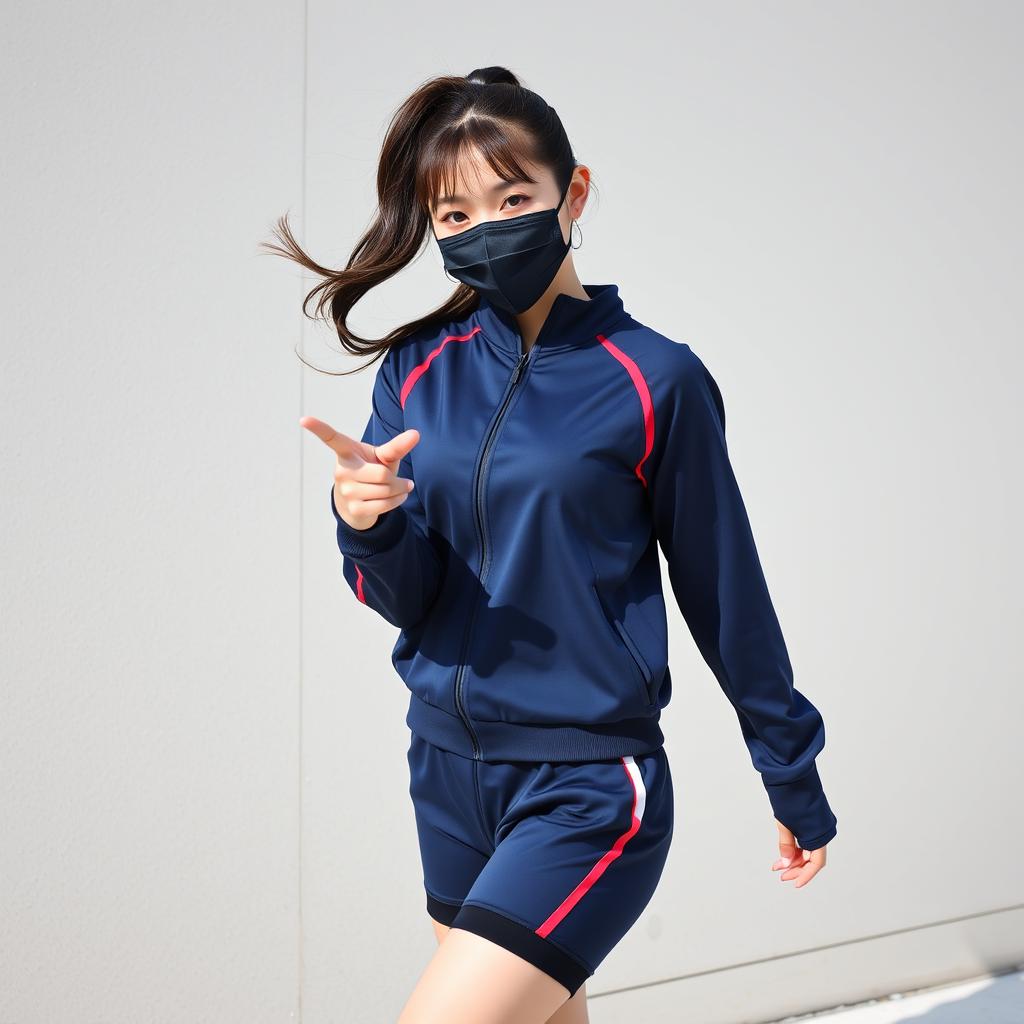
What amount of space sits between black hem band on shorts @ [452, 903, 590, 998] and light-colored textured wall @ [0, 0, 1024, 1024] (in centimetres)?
108

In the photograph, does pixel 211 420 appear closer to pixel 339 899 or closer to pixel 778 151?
pixel 339 899

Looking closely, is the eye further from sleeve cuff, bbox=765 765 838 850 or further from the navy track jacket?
sleeve cuff, bbox=765 765 838 850

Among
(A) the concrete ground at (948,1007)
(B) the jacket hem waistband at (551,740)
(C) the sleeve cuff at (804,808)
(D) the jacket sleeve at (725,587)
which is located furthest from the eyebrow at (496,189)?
(A) the concrete ground at (948,1007)

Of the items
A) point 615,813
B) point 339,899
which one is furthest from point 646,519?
point 339,899

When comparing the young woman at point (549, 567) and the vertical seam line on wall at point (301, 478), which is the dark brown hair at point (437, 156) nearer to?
the young woman at point (549, 567)

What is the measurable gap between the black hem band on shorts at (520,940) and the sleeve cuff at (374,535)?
40cm

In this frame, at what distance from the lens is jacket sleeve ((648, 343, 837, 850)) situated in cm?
136

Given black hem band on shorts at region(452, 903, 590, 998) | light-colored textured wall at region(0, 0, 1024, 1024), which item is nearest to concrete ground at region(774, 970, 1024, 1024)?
light-colored textured wall at region(0, 0, 1024, 1024)

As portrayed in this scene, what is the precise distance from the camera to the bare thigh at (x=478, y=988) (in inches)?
46.0

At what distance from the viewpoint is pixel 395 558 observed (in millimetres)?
1318

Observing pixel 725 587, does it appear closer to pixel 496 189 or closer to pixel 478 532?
pixel 478 532

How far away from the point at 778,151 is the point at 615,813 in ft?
6.00

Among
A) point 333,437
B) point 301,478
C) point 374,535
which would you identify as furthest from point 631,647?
point 301,478

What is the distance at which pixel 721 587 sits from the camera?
54.9 inches
